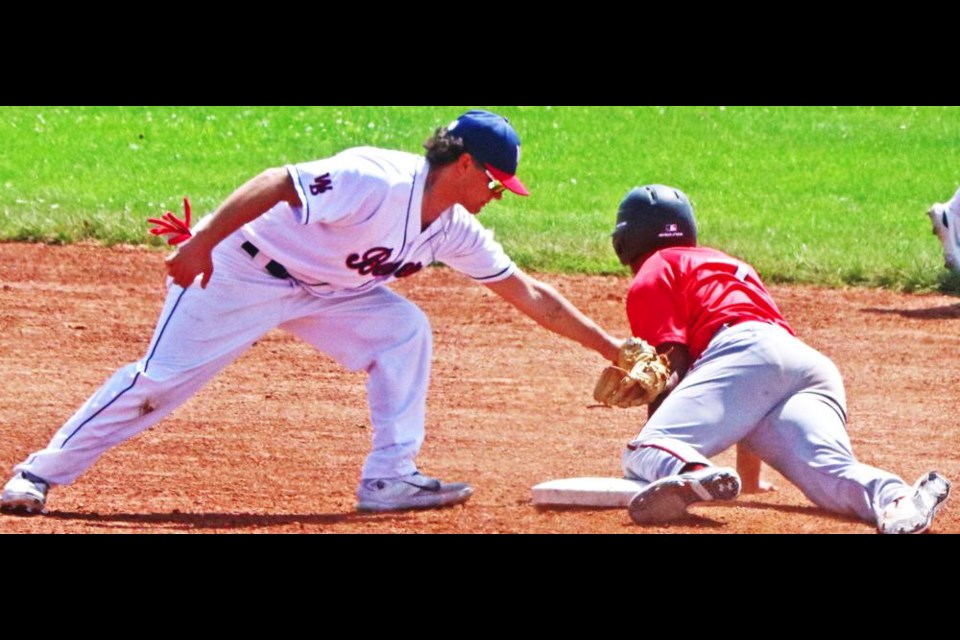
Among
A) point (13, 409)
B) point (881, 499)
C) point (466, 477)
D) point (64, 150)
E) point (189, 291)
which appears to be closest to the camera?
point (881, 499)

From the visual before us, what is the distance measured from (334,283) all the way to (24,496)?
1.44 meters

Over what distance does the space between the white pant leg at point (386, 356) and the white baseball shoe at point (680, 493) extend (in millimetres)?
1089

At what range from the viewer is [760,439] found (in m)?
6.18

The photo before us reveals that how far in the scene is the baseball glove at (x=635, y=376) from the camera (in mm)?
6156

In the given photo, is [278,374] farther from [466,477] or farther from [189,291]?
[189,291]

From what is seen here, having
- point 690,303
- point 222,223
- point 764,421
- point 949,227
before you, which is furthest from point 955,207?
point 222,223

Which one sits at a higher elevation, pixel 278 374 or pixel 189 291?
pixel 189 291

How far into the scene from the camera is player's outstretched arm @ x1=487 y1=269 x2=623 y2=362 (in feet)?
21.9

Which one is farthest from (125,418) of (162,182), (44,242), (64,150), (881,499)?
(64,150)

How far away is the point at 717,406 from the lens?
6059mm

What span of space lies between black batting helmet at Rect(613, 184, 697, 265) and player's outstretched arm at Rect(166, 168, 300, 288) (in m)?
1.72

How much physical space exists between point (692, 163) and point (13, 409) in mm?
10188

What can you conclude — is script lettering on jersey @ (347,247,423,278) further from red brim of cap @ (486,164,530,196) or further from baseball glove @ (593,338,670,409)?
baseball glove @ (593,338,670,409)

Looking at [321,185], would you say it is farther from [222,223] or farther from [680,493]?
[680,493]
